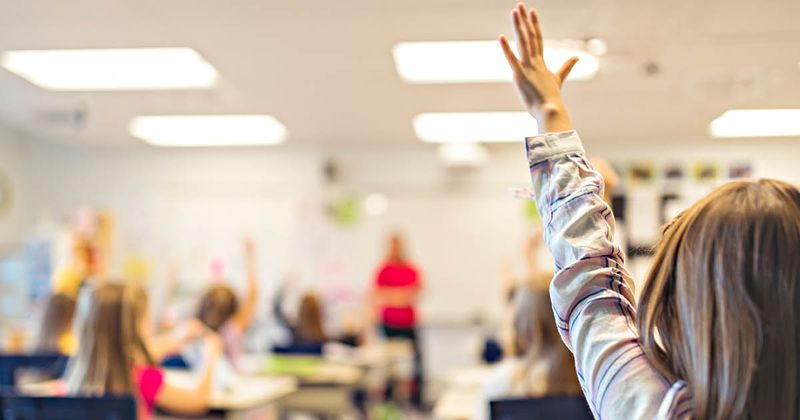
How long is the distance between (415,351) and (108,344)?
185 inches

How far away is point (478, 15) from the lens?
315cm

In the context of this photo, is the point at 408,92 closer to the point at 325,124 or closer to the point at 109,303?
the point at 325,124

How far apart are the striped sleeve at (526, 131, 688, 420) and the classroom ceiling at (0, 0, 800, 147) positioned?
24.0 inches

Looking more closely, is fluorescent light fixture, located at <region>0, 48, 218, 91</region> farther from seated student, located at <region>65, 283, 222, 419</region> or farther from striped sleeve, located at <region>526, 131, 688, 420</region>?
striped sleeve, located at <region>526, 131, 688, 420</region>

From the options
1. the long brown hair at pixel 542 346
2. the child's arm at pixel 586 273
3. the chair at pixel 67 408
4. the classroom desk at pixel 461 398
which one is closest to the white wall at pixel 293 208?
the classroom desk at pixel 461 398

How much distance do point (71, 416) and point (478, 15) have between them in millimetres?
1952

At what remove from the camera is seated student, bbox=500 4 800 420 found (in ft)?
2.92

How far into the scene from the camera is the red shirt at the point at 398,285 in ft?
24.1

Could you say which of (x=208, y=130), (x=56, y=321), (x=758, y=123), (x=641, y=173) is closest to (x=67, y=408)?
(x=56, y=321)

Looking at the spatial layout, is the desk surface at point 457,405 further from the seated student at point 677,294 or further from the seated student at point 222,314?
the seated student at point 677,294

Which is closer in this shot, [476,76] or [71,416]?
[71,416]

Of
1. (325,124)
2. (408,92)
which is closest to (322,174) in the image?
(325,124)

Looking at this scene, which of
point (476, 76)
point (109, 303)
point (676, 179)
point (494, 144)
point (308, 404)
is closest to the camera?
point (109, 303)

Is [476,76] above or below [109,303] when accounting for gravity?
above
